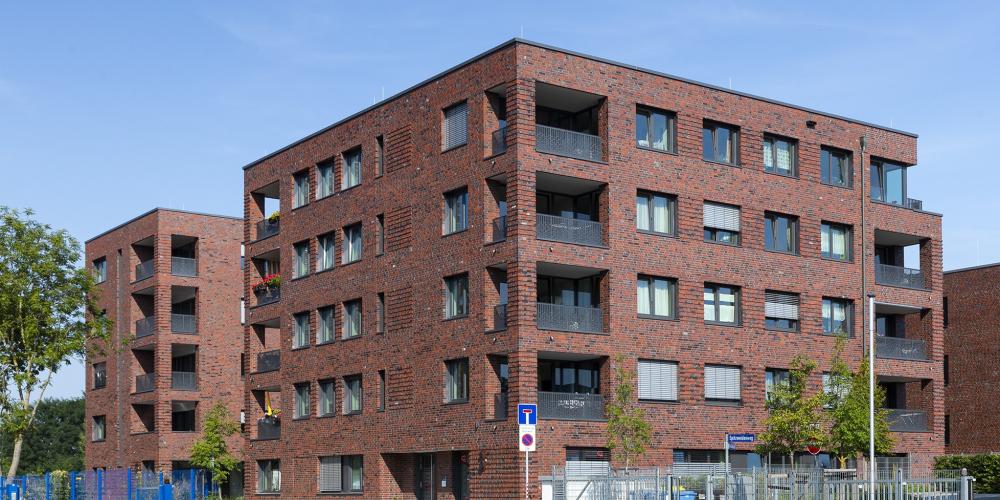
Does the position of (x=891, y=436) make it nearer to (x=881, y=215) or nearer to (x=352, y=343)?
(x=881, y=215)

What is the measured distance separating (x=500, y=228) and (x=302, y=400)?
14.2 metres

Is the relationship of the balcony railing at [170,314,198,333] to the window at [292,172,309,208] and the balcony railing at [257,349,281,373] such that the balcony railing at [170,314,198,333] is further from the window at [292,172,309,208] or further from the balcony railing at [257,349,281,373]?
the window at [292,172,309,208]

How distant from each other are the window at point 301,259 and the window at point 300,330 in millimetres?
1564

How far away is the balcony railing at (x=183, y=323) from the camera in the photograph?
7075cm

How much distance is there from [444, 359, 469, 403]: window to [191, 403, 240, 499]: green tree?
20.4 metres

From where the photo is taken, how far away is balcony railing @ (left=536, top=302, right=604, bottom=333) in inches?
1686

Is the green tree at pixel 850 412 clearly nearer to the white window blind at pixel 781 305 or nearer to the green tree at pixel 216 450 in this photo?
the white window blind at pixel 781 305

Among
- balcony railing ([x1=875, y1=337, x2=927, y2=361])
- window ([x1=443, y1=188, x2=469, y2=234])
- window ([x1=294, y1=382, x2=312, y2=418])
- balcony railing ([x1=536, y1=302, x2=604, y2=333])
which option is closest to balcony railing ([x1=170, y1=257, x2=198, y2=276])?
window ([x1=294, y1=382, x2=312, y2=418])

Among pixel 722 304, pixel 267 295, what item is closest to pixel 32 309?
pixel 267 295

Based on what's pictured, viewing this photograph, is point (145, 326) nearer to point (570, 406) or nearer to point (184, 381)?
point (184, 381)

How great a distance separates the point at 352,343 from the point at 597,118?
40.5ft

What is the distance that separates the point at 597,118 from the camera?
4525cm

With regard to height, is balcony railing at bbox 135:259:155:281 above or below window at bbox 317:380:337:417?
above

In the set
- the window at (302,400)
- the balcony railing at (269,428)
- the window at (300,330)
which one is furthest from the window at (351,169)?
the balcony railing at (269,428)
